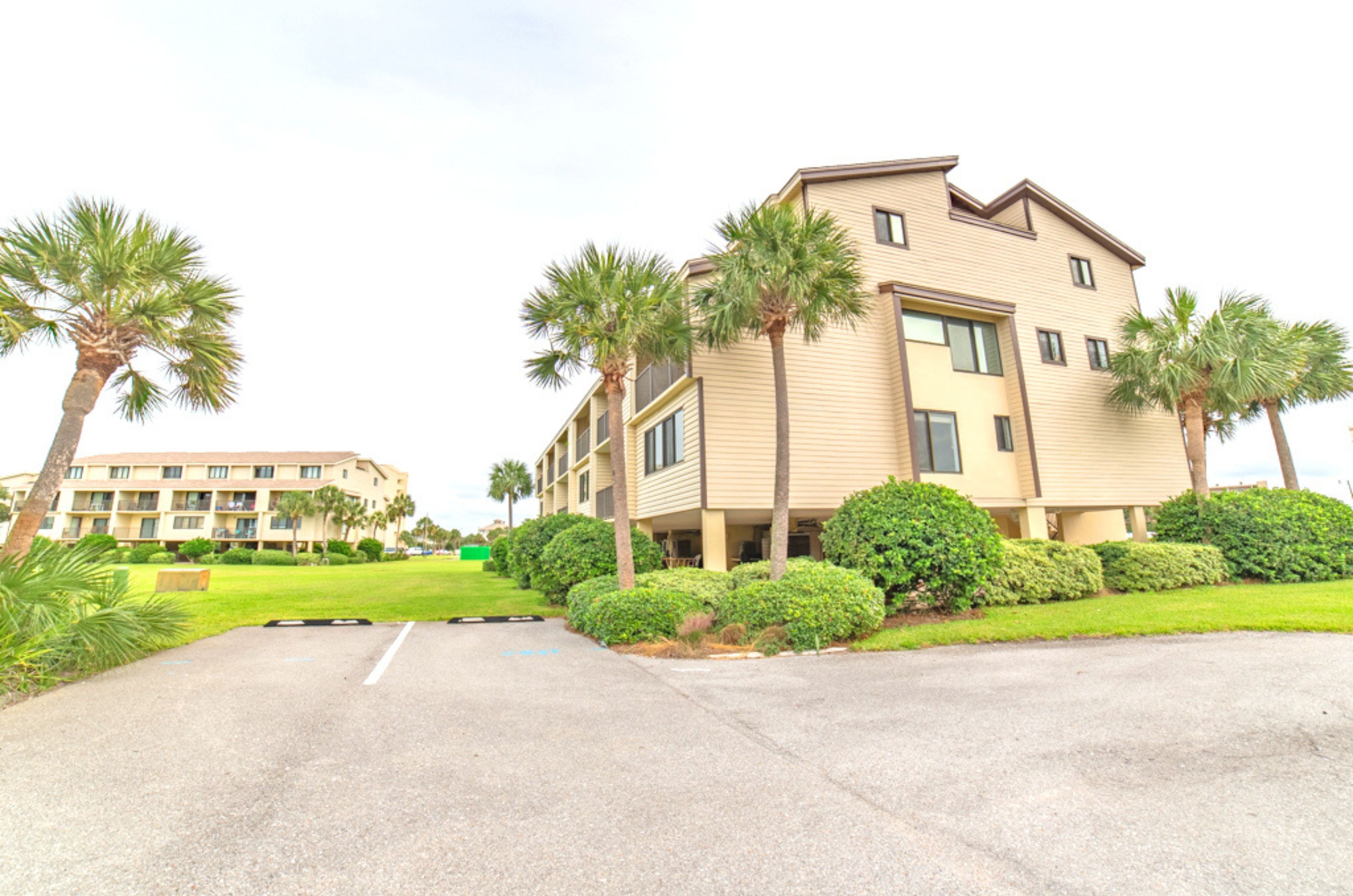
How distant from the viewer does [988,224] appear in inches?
704

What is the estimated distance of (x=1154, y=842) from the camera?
2936 mm

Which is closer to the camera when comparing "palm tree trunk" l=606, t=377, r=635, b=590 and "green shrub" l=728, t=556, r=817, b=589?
"green shrub" l=728, t=556, r=817, b=589

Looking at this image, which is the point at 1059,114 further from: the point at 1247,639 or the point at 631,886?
the point at 631,886

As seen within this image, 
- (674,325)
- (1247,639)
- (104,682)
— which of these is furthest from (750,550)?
(104,682)

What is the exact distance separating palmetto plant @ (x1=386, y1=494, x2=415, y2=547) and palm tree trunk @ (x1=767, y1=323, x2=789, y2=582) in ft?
211

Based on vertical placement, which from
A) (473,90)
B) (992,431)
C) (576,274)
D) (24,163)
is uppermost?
(473,90)

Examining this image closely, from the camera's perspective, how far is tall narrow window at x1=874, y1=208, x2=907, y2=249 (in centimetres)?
1648

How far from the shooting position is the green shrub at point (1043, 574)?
12.0 metres

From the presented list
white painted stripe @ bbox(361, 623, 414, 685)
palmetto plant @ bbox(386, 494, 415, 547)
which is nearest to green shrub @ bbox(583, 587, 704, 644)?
white painted stripe @ bbox(361, 623, 414, 685)

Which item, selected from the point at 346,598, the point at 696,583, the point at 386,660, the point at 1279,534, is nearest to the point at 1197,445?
the point at 1279,534

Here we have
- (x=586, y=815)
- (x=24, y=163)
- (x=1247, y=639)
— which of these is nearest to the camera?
(x=586, y=815)

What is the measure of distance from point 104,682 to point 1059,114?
17.7 meters

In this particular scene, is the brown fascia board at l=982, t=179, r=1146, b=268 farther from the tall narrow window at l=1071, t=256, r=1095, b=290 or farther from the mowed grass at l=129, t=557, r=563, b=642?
the mowed grass at l=129, t=557, r=563, b=642

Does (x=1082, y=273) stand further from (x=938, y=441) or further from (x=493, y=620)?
(x=493, y=620)
